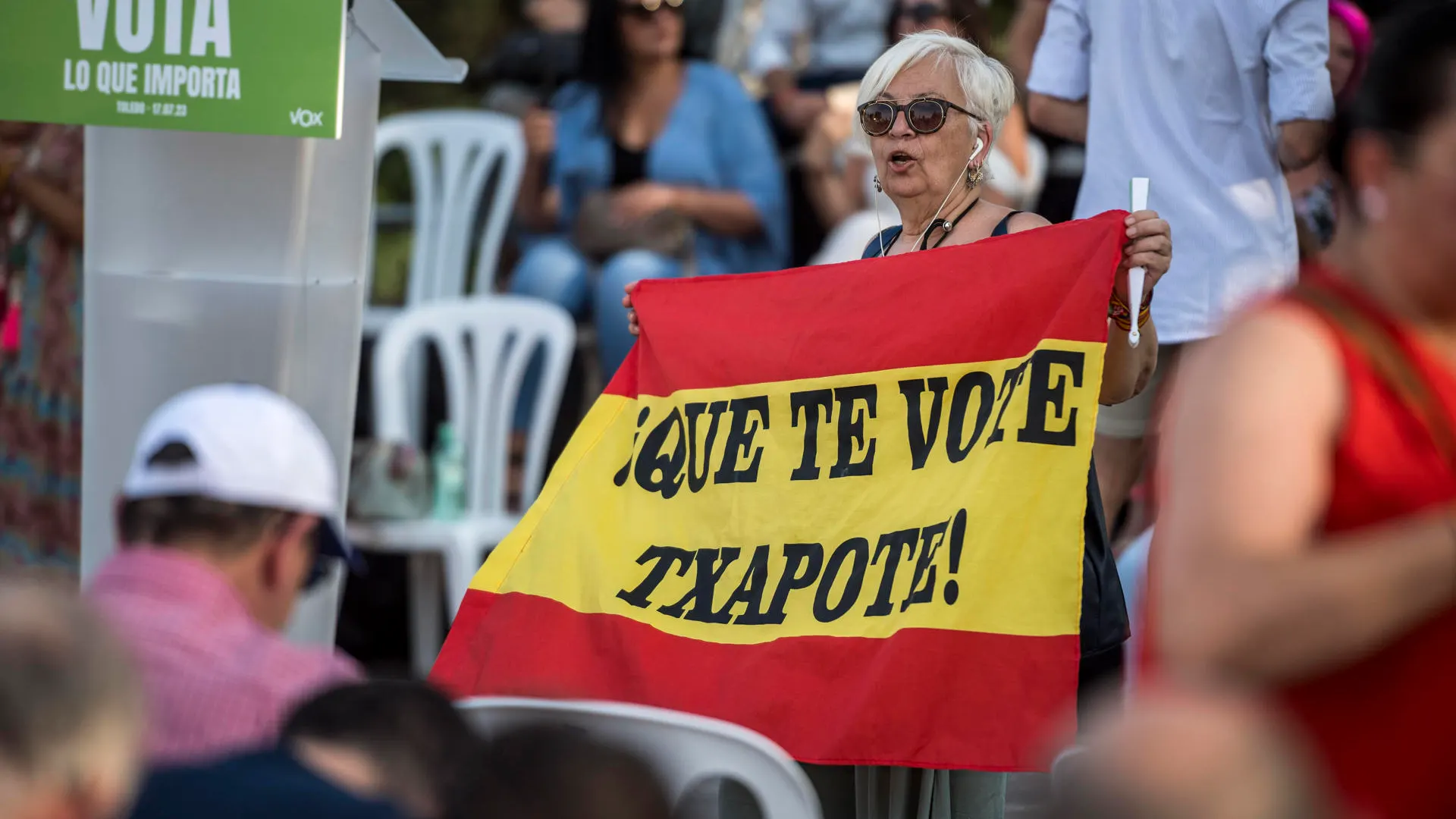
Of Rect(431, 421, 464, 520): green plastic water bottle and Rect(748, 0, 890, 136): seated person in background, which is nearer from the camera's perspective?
Rect(431, 421, 464, 520): green plastic water bottle

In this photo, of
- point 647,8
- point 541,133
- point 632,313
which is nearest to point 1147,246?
point 632,313

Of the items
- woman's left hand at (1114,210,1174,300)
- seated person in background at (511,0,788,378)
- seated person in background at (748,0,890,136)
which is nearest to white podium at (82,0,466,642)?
woman's left hand at (1114,210,1174,300)

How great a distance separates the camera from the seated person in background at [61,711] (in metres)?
1.60

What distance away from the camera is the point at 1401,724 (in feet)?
6.38

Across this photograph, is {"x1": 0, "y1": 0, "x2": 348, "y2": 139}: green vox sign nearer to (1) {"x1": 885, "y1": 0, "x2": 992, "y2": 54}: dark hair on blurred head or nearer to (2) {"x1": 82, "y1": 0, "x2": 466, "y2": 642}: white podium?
(2) {"x1": 82, "y1": 0, "x2": 466, "y2": 642}: white podium

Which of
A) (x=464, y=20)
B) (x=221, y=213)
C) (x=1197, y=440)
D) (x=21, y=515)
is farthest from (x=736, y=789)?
(x=464, y=20)

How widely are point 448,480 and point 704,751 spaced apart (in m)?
→ 4.22

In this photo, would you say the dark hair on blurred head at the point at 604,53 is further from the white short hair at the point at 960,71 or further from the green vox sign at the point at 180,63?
the green vox sign at the point at 180,63

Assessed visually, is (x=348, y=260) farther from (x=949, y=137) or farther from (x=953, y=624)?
(x=953, y=624)

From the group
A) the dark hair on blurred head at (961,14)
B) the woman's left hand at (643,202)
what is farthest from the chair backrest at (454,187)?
the dark hair on blurred head at (961,14)

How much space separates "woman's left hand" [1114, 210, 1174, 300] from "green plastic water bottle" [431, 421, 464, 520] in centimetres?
349

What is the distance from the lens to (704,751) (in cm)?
253

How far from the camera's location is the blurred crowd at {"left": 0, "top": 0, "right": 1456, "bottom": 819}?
165cm

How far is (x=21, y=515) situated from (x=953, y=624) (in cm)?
331
